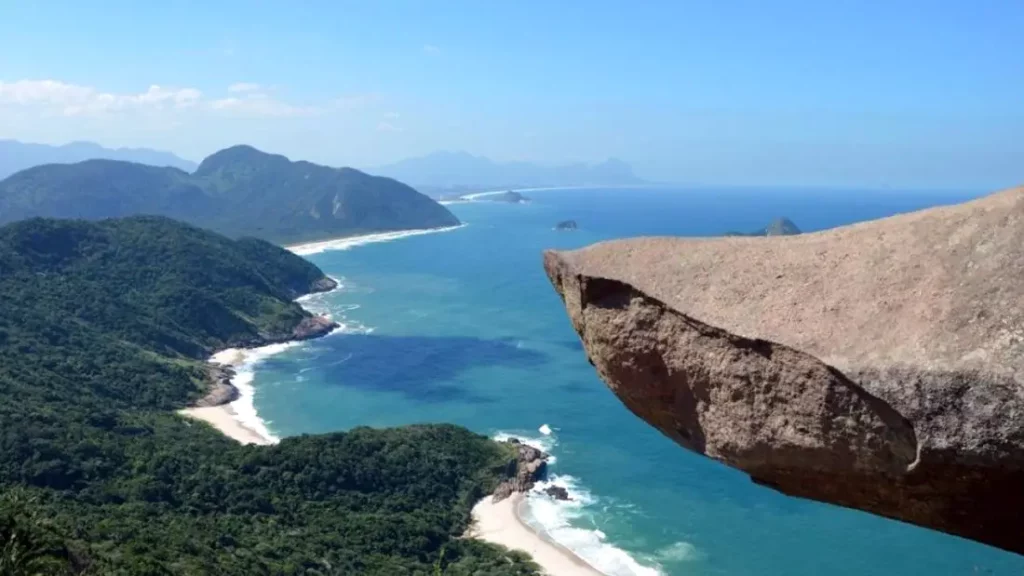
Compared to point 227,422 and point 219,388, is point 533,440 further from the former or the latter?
point 219,388

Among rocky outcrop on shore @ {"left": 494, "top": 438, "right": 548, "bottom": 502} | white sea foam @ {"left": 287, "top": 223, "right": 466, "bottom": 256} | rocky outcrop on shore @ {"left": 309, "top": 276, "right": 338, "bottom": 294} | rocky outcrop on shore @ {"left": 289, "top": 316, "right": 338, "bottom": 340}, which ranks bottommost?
rocky outcrop on shore @ {"left": 494, "top": 438, "right": 548, "bottom": 502}

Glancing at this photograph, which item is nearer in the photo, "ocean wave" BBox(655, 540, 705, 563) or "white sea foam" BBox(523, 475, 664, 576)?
"white sea foam" BBox(523, 475, 664, 576)

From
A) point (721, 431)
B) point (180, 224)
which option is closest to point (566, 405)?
point (721, 431)

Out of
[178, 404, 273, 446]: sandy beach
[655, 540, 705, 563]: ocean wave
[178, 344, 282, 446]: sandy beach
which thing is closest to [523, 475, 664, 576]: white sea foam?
[655, 540, 705, 563]: ocean wave

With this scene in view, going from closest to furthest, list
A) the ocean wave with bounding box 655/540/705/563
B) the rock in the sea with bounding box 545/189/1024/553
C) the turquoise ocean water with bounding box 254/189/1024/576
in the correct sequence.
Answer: the rock in the sea with bounding box 545/189/1024/553, the ocean wave with bounding box 655/540/705/563, the turquoise ocean water with bounding box 254/189/1024/576

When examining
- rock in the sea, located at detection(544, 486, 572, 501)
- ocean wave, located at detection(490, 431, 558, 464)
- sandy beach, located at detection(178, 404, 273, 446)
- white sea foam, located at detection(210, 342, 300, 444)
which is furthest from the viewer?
white sea foam, located at detection(210, 342, 300, 444)

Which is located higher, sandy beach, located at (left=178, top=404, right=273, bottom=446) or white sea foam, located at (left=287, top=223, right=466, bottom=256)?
white sea foam, located at (left=287, top=223, right=466, bottom=256)

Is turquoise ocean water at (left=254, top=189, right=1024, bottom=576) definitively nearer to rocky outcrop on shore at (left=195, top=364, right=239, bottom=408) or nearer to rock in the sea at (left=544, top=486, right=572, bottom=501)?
rock in the sea at (left=544, top=486, right=572, bottom=501)

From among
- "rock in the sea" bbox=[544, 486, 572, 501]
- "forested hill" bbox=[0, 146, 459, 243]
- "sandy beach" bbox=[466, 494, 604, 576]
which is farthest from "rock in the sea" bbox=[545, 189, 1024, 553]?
"forested hill" bbox=[0, 146, 459, 243]

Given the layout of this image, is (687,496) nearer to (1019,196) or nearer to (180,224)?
(1019,196)
